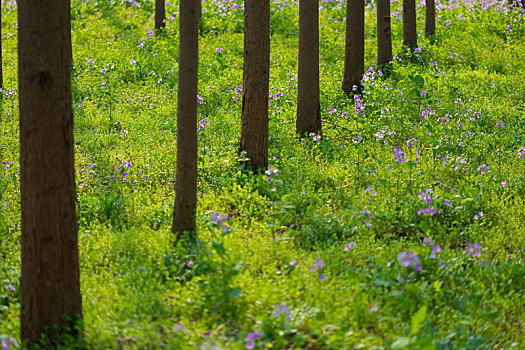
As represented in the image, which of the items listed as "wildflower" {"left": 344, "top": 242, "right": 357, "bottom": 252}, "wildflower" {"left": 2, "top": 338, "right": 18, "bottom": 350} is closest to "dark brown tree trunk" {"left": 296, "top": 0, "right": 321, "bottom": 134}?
"wildflower" {"left": 344, "top": 242, "right": 357, "bottom": 252}

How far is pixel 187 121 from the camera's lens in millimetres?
5371

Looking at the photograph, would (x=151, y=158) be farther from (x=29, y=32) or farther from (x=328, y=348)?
(x=328, y=348)

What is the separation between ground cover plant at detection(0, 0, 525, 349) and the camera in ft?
13.1

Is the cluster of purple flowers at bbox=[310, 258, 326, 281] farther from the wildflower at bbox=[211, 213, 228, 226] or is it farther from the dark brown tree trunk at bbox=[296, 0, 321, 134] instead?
the dark brown tree trunk at bbox=[296, 0, 321, 134]

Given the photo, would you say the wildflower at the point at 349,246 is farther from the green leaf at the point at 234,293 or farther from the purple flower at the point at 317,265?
the green leaf at the point at 234,293

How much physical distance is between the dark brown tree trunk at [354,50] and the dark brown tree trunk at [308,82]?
2.00 meters

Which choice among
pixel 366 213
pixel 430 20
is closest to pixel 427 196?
pixel 366 213

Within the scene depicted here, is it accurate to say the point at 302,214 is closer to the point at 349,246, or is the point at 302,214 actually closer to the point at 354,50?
the point at 349,246

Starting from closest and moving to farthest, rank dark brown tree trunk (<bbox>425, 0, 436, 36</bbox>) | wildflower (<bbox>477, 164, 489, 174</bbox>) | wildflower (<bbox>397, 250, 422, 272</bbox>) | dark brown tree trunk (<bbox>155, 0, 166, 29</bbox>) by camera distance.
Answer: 1. wildflower (<bbox>397, 250, 422, 272</bbox>)
2. wildflower (<bbox>477, 164, 489, 174</bbox>)
3. dark brown tree trunk (<bbox>425, 0, 436, 36</bbox>)
4. dark brown tree trunk (<bbox>155, 0, 166, 29</bbox>)

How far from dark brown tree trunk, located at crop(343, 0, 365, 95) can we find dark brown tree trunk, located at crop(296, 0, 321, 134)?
2.00 m

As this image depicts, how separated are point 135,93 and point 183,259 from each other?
276 inches

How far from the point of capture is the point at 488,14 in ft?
54.0

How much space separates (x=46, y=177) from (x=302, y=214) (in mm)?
2937

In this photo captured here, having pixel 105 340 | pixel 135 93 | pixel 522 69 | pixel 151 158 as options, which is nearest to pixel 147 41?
pixel 135 93
